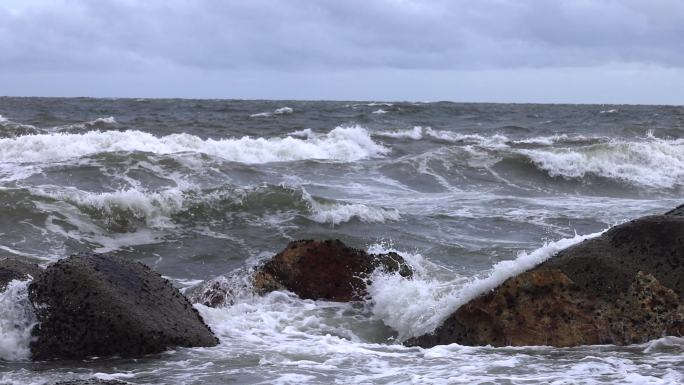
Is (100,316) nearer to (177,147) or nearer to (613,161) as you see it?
(177,147)

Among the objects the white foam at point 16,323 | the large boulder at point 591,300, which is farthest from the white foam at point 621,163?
the white foam at point 16,323

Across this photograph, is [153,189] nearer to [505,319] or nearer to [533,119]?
[505,319]

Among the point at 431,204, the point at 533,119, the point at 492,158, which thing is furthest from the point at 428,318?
the point at 533,119

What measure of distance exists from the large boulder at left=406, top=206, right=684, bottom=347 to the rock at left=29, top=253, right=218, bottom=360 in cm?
172

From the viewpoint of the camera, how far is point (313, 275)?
690cm

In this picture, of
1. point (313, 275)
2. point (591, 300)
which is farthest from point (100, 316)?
point (591, 300)

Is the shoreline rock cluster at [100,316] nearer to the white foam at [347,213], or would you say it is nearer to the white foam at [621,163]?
the white foam at [347,213]

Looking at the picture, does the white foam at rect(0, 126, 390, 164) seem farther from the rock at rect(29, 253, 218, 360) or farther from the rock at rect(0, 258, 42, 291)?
the rock at rect(29, 253, 218, 360)

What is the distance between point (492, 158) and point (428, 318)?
14.0m

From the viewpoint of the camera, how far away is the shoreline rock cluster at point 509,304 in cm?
509

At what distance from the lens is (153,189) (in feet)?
45.9

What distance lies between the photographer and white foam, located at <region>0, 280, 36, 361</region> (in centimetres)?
507

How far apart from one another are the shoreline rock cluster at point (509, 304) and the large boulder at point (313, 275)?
1066mm

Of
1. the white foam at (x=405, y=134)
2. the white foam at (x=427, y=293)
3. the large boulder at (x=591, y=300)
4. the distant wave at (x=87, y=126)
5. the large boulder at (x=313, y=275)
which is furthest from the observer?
the white foam at (x=405, y=134)
